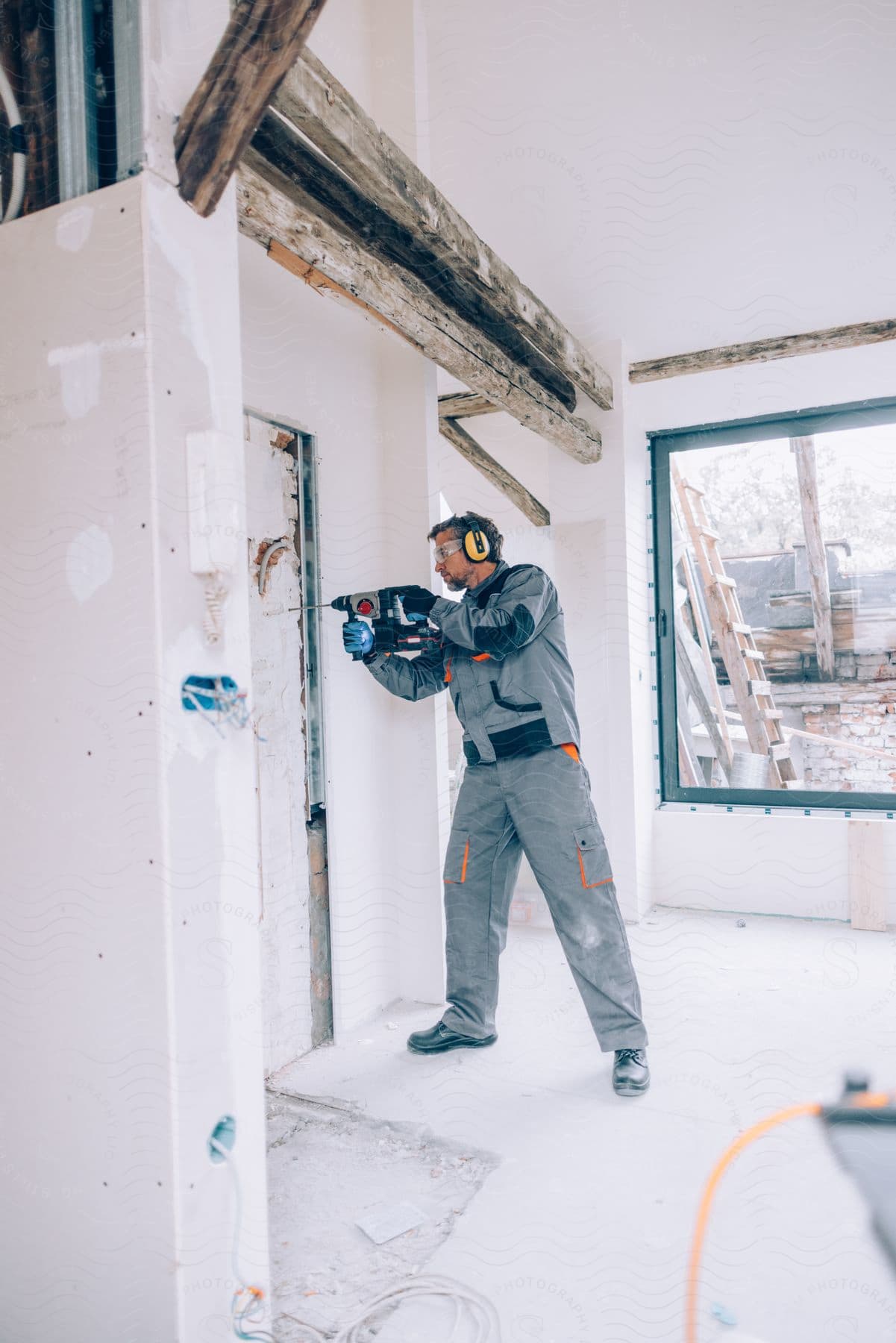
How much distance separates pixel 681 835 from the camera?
3807mm

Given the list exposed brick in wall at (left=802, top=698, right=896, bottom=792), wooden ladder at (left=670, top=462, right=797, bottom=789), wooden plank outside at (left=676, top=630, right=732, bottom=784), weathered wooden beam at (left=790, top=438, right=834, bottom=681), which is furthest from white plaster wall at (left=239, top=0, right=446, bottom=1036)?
exposed brick in wall at (left=802, top=698, right=896, bottom=792)

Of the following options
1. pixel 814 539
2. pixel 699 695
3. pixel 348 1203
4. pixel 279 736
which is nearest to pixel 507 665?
pixel 279 736

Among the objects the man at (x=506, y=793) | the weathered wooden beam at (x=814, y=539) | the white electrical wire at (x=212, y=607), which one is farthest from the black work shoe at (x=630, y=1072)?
the weathered wooden beam at (x=814, y=539)

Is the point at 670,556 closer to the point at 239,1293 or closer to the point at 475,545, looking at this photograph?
the point at 475,545

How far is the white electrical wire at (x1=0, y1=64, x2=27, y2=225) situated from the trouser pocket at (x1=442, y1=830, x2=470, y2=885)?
178cm

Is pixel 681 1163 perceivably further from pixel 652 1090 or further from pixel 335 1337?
pixel 335 1337

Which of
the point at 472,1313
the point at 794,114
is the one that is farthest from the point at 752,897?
A: the point at 794,114

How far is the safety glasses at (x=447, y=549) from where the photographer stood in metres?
2.38

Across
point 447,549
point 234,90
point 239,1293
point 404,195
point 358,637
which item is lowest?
point 239,1293

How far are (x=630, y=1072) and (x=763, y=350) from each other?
285 centimetres

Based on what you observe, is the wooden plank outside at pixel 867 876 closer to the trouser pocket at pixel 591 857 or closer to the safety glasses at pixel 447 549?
the trouser pocket at pixel 591 857

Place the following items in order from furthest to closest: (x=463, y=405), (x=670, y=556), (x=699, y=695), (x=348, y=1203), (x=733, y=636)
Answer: (x=699, y=695), (x=733, y=636), (x=670, y=556), (x=463, y=405), (x=348, y=1203)

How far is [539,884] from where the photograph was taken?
7.57 feet

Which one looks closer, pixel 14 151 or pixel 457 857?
pixel 14 151
